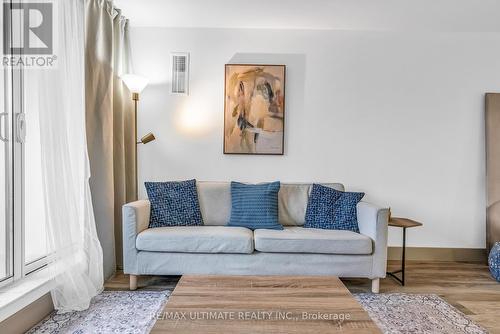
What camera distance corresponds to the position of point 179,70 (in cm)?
353

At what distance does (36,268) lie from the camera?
7.62 feet

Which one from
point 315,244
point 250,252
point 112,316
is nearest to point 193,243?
point 250,252

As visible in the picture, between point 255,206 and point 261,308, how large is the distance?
1496 millimetres

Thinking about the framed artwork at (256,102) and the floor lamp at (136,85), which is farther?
the framed artwork at (256,102)

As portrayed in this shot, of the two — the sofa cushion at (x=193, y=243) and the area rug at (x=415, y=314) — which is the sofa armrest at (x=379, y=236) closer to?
the area rug at (x=415, y=314)

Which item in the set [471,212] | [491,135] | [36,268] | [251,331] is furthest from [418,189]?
[36,268]

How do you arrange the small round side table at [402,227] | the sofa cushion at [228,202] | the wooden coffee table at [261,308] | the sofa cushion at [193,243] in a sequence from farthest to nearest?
the sofa cushion at [228,202], the small round side table at [402,227], the sofa cushion at [193,243], the wooden coffee table at [261,308]

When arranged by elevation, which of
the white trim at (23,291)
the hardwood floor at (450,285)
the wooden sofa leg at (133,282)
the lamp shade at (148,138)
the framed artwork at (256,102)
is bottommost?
the hardwood floor at (450,285)

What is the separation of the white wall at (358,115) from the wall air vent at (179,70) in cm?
8

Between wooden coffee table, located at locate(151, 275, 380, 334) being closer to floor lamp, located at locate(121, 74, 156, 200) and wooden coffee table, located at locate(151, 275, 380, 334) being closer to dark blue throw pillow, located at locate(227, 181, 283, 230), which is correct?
dark blue throw pillow, located at locate(227, 181, 283, 230)

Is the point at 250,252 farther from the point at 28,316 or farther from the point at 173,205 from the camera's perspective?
the point at 28,316

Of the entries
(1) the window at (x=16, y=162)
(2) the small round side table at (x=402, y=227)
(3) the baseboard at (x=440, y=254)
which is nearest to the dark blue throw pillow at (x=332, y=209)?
(2) the small round side table at (x=402, y=227)

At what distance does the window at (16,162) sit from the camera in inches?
81.6

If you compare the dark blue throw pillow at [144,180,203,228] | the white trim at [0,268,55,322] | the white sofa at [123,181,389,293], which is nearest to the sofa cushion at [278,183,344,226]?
the white sofa at [123,181,389,293]
